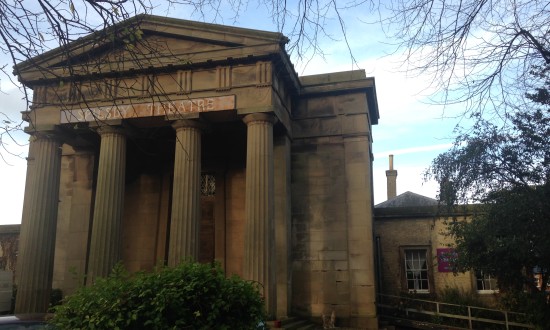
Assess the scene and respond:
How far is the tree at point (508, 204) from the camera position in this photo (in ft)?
47.6

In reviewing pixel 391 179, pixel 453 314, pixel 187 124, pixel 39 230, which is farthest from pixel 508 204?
pixel 391 179

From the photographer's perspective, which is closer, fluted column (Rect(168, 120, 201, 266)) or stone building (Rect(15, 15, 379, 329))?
fluted column (Rect(168, 120, 201, 266))

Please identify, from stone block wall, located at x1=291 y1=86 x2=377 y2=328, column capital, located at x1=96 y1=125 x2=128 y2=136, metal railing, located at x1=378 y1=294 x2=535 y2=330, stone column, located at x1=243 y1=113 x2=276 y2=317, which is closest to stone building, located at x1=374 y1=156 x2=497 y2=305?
metal railing, located at x1=378 y1=294 x2=535 y2=330

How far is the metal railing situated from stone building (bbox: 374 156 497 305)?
0.94 meters

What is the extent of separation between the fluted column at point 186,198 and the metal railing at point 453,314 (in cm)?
785

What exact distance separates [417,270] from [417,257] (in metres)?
0.60

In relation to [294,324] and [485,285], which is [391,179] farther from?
[294,324]

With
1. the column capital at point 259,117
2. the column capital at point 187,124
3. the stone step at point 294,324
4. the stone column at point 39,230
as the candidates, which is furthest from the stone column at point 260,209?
the stone column at point 39,230

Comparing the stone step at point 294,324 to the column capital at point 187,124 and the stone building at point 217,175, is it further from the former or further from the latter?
the column capital at point 187,124

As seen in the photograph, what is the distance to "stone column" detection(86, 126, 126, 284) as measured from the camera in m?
16.3

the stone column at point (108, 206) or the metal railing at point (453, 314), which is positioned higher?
the stone column at point (108, 206)

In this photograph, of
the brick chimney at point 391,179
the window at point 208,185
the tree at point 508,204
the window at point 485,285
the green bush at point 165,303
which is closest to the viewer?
the green bush at point 165,303

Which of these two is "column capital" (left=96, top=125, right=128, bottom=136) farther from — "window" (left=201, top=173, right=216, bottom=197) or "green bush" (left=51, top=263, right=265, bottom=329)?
"green bush" (left=51, top=263, right=265, bottom=329)

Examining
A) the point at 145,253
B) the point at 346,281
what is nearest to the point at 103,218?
the point at 145,253
